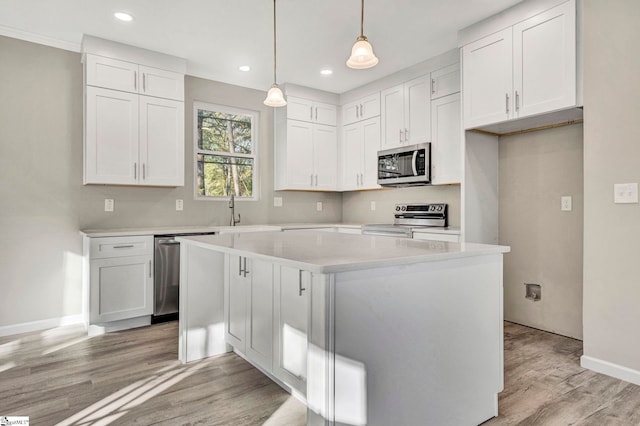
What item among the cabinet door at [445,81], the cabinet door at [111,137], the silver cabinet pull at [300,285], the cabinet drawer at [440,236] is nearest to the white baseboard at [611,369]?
the cabinet drawer at [440,236]

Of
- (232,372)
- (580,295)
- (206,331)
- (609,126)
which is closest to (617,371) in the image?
(580,295)

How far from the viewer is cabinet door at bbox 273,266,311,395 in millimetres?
1753

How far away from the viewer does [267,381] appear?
2.28 metres

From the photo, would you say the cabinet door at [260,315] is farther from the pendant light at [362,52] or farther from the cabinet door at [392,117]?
the cabinet door at [392,117]

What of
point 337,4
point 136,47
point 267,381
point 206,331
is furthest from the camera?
point 136,47

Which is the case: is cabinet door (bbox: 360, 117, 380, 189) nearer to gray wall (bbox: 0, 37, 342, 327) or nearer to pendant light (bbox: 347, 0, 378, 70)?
pendant light (bbox: 347, 0, 378, 70)

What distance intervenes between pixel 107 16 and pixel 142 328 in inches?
105

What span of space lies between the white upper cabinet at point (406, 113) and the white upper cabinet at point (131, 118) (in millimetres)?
2279

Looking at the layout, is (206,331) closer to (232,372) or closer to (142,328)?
(232,372)

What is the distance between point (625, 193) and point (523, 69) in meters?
1.15

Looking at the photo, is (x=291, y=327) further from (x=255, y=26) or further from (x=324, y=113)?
(x=324, y=113)

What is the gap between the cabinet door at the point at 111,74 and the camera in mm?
3336

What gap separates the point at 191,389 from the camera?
2.17 meters

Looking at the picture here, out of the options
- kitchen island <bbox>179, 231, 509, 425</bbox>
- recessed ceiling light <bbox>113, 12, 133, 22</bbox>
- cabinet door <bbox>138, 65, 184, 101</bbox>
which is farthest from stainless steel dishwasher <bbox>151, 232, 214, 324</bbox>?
recessed ceiling light <bbox>113, 12, 133, 22</bbox>
